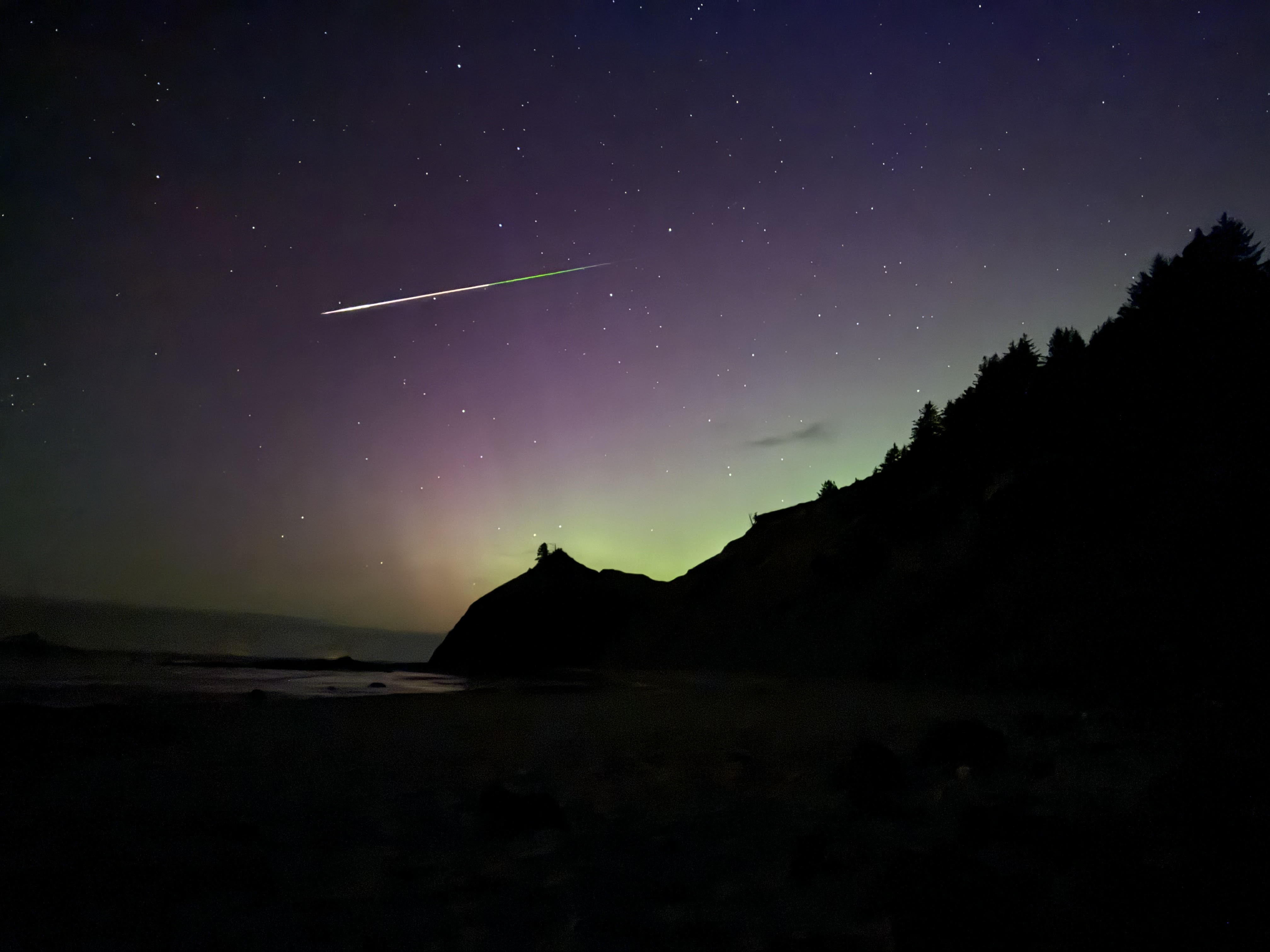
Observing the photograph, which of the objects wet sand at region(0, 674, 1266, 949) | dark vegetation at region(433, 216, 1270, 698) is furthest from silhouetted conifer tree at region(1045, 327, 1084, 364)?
wet sand at region(0, 674, 1266, 949)

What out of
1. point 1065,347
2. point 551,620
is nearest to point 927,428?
point 1065,347

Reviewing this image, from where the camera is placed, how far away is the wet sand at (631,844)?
11.4 feet

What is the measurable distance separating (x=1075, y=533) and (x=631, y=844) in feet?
73.9

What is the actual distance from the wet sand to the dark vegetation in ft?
29.8

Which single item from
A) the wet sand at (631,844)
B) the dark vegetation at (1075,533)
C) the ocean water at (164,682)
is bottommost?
the ocean water at (164,682)

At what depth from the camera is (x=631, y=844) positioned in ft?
16.5

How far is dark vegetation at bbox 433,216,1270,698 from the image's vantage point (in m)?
16.5

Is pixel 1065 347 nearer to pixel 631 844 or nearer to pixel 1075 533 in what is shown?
pixel 1075 533

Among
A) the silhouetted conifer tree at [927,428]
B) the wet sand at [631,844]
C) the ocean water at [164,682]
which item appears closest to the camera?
the wet sand at [631,844]

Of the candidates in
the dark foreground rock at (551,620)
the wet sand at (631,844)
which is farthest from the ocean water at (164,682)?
the dark foreground rock at (551,620)

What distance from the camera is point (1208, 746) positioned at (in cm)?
587

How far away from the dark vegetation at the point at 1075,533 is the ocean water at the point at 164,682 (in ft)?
55.0

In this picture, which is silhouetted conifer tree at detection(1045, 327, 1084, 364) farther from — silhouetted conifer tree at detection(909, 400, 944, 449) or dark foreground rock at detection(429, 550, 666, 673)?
dark foreground rock at detection(429, 550, 666, 673)

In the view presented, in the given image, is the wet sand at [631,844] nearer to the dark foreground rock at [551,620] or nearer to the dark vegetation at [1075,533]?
the dark vegetation at [1075,533]
